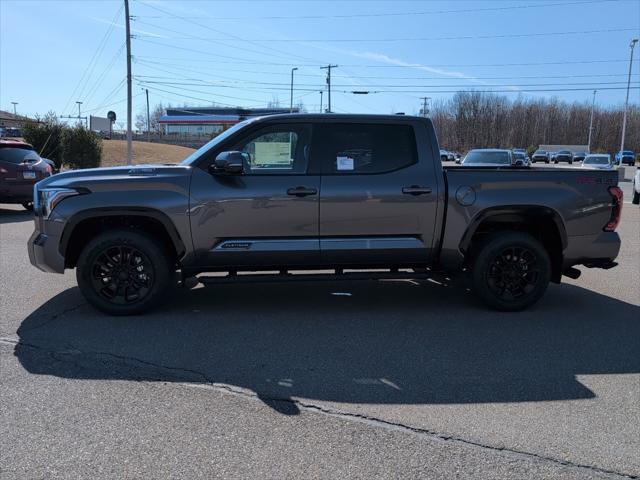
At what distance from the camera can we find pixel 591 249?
19.2ft

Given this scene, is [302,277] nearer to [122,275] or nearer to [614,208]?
[122,275]

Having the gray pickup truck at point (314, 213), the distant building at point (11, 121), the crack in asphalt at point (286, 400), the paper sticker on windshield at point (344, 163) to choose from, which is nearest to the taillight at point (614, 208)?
the gray pickup truck at point (314, 213)

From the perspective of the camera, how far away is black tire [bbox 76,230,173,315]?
213 inches

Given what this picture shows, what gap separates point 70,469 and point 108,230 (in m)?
3.00

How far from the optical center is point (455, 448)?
10.5 ft

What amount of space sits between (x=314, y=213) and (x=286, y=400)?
2.18 metres

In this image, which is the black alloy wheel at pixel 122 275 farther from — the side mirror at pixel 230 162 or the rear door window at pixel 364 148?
the rear door window at pixel 364 148

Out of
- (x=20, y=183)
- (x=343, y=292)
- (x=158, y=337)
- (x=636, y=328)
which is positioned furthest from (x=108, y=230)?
(x=20, y=183)

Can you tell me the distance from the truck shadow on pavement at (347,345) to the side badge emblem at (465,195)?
1.19 metres

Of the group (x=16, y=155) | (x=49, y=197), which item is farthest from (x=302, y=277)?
(x=16, y=155)

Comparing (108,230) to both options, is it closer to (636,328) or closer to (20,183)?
(636,328)

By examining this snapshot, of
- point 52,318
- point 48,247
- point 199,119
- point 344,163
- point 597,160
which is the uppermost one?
point 199,119

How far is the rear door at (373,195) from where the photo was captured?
5.49 metres

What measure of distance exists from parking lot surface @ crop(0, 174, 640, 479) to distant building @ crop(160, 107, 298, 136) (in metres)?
109
